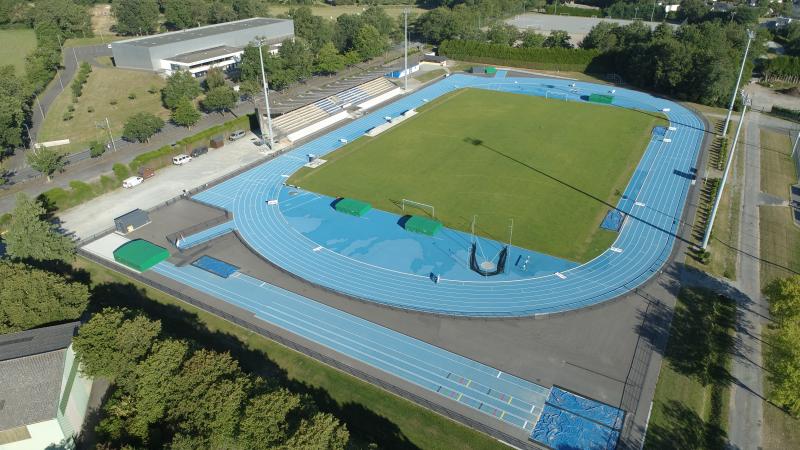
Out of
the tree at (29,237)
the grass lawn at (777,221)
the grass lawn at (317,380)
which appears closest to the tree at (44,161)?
the tree at (29,237)

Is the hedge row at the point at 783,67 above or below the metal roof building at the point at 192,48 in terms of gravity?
below

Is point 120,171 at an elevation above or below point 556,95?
below

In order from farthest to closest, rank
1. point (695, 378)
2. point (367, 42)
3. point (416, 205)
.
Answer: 1. point (367, 42)
2. point (416, 205)
3. point (695, 378)

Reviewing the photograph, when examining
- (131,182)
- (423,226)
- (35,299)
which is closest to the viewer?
(35,299)

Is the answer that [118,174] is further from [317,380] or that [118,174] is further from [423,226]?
[317,380]

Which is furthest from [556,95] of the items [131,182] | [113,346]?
[113,346]

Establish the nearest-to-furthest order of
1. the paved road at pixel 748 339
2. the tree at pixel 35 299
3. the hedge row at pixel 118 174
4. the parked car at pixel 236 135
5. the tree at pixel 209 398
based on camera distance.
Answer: the tree at pixel 209 398 → the paved road at pixel 748 339 → the tree at pixel 35 299 → the hedge row at pixel 118 174 → the parked car at pixel 236 135

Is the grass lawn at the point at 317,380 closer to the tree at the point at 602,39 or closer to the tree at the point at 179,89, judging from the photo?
the tree at the point at 179,89

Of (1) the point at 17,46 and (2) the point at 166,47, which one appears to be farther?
(1) the point at 17,46
